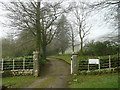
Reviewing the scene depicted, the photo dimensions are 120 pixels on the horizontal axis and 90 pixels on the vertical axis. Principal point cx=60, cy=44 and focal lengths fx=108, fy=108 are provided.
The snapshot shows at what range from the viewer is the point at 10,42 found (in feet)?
43.4

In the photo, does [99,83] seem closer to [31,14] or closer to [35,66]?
[35,66]

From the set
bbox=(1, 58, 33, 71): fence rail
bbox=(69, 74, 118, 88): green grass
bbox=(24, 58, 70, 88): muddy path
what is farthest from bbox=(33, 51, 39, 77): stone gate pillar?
bbox=(69, 74, 118, 88): green grass

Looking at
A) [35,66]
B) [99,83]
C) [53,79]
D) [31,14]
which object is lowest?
[53,79]

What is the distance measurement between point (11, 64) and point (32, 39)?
4.55m

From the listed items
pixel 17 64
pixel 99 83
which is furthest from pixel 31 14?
pixel 99 83

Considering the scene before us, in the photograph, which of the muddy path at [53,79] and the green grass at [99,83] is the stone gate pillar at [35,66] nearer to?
the muddy path at [53,79]

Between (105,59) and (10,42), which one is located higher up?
(10,42)

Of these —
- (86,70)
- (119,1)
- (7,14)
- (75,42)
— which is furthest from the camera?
(75,42)

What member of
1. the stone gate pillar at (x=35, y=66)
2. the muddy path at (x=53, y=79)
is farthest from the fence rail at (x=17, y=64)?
the muddy path at (x=53, y=79)

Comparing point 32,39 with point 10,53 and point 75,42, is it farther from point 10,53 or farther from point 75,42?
point 75,42

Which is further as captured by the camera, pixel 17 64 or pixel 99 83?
pixel 17 64

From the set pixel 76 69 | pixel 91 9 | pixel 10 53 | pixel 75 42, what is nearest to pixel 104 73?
pixel 76 69

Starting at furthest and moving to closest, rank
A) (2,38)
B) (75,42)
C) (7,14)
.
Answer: (75,42) → (2,38) → (7,14)

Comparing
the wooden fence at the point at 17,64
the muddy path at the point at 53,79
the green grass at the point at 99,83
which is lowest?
the muddy path at the point at 53,79
